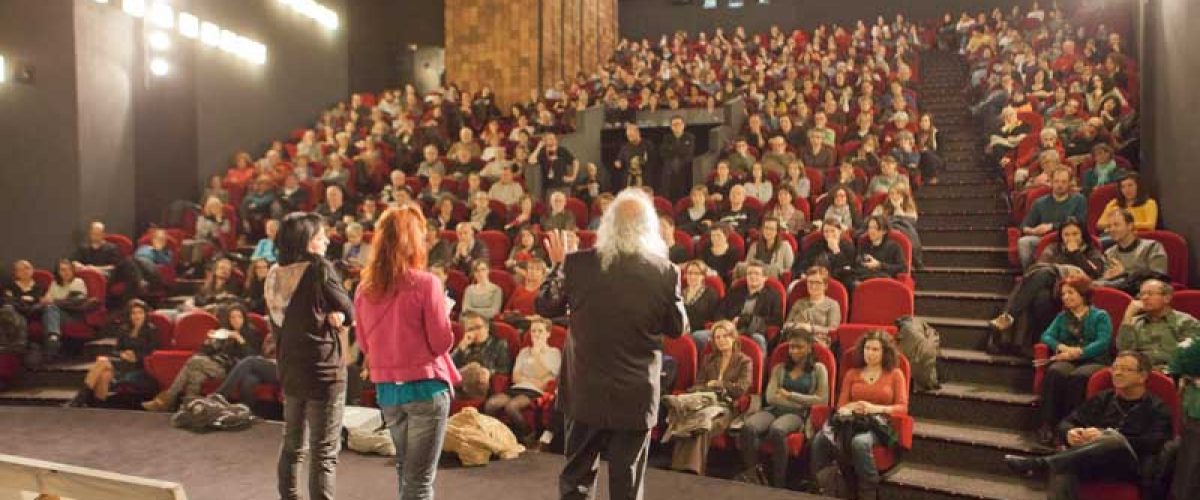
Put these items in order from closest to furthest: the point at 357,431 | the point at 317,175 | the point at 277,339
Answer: the point at 277,339, the point at 357,431, the point at 317,175

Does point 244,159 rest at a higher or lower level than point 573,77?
lower

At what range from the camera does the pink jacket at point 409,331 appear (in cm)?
264

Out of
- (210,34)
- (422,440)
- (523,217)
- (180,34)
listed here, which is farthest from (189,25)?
(422,440)

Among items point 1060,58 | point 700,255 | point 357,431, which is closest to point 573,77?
point 1060,58

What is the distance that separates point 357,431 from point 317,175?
19.5ft

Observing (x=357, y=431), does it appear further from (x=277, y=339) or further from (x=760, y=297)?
(x=760, y=297)

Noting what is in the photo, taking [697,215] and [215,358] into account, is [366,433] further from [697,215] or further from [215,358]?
[697,215]

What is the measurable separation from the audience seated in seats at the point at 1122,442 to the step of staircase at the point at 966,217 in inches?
138

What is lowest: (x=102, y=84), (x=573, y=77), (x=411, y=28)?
(x=102, y=84)

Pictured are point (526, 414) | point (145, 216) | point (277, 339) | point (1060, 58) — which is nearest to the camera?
point (277, 339)

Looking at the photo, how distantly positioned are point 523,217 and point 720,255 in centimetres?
207

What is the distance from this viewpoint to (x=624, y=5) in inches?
785

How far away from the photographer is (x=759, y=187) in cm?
756

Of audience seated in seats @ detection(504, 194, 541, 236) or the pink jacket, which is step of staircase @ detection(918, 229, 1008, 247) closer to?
audience seated in seats @ detection(504, 194, 541, 236)
